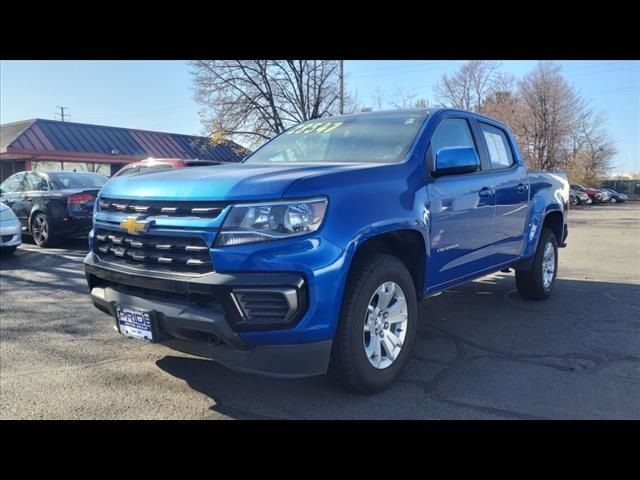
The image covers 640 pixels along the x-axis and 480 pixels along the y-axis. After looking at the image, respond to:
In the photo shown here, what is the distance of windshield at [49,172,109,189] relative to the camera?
9.62m

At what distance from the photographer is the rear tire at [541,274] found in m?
5.68

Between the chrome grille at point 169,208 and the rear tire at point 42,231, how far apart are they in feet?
22.6

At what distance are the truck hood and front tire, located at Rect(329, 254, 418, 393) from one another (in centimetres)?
67

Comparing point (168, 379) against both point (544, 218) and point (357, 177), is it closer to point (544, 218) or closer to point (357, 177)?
point (357, 177)

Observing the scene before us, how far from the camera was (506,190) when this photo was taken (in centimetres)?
483

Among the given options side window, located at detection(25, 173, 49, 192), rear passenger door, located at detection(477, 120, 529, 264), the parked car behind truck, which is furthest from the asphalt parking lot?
side window, located at detection(25, 173, 49, 192)

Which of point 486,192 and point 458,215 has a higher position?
point 486,192

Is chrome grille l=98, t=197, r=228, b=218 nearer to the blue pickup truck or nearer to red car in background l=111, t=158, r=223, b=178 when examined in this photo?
the blue pickup truck

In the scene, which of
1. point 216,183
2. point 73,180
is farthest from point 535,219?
point 73,180

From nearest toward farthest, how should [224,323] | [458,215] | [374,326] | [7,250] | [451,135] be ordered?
[224,323], [374,326], [458,215], [451,135], [7,250]

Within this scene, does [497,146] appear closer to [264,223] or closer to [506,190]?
[506,190]

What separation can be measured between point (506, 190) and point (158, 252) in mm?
3370

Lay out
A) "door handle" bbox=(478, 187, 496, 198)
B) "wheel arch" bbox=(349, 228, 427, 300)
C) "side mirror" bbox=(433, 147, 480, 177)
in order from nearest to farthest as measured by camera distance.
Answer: "wheel arch" bbox=(349, 228, 427, 300), "side mirror" bbox=(433, 147, 480, 177), "door handle" bbox=(478, 187, 496, 198)

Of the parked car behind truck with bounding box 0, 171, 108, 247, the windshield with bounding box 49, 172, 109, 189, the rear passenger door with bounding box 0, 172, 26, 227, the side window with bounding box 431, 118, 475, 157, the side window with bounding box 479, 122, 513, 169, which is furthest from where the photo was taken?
the rear passenger door with bounding box 0, 172, 26, 227
